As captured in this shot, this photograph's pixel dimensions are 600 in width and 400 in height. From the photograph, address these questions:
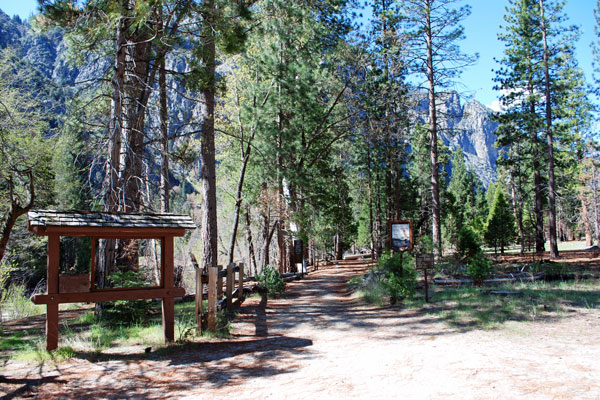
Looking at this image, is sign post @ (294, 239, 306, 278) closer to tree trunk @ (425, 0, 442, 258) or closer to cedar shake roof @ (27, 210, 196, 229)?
tree trunk @ (425, 0, 442, 258)

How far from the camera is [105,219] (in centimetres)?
646

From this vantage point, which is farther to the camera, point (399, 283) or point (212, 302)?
point (399, 283)

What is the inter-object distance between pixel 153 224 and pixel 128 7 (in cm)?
505

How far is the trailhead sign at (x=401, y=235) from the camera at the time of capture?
1073cm

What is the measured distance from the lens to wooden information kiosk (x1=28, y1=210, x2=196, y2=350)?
237 inches

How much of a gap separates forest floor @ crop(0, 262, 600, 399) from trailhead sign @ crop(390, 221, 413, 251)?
8.93 feet

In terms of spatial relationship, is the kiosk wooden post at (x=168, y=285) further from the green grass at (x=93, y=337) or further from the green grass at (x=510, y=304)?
the green grass at (x=510, y=304)

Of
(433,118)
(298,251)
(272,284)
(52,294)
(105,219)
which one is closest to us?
(52,294)

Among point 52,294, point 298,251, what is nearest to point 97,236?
point 52,294

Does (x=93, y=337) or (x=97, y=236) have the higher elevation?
(x=97, y=236)

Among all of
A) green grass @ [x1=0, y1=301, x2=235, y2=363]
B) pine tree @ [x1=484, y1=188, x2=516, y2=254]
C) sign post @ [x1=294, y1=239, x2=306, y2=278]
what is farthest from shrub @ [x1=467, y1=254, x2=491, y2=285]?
pine tree @ [x1=484, y1=188, x2=516, y2=254]

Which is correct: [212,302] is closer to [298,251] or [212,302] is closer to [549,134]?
[298,251]

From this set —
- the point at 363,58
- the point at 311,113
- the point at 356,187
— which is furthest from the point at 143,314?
the point at 356,187

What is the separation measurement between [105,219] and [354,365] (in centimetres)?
432
